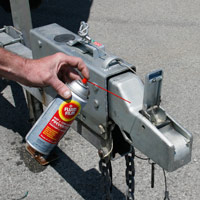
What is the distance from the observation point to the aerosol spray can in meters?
2.28

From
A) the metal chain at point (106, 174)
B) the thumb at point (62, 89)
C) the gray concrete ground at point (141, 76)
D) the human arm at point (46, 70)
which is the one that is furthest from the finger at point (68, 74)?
the gray concrete ground at point (141, 76)

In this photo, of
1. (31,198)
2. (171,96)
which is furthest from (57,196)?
(171,96)

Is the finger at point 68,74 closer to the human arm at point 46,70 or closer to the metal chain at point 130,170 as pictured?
the human arm at point 46,70

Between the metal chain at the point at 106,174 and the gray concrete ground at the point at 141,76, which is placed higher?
the metal chain at the point at 106,174

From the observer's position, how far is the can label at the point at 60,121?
2285 millimetres

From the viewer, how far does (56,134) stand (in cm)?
241

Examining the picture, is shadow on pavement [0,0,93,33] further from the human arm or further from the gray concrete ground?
the human arm

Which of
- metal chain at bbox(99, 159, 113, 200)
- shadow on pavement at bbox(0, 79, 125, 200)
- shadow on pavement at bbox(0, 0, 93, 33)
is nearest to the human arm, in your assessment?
metal chain at bbox(99, 159, 113, 200)

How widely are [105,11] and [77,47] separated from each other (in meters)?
4.82

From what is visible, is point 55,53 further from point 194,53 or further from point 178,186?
point 194,53

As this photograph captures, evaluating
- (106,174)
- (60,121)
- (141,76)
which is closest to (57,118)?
(60,121)

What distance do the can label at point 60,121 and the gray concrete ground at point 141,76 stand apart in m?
1.17

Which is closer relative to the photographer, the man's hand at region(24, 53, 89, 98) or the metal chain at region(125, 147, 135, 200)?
the man's hand at region(24, 53, 89, 98)

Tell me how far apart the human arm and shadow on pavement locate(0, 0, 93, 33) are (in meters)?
4.02
